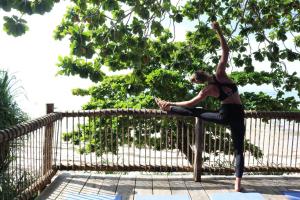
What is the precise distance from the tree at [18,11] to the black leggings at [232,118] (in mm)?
2640

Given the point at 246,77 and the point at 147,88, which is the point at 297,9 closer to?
the point at 246,77

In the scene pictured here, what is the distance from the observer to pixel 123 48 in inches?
326

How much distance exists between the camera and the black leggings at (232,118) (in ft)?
19.5

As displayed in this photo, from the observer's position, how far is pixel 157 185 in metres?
6.69

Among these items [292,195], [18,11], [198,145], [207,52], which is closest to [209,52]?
[207,52]

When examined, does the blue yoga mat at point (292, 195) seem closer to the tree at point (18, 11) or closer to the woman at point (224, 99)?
the woman at point (224, 99)

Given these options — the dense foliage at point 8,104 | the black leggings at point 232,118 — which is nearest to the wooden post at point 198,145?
the black leggings at point 232,118

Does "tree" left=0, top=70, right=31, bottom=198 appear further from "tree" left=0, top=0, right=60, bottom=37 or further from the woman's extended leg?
the woman's extended leg

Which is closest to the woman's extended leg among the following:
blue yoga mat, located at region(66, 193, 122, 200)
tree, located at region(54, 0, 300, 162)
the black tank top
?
the black tank top

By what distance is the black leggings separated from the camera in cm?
594

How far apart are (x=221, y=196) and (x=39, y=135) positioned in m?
2.97

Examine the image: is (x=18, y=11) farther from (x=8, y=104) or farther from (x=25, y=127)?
(x=8, y=104)

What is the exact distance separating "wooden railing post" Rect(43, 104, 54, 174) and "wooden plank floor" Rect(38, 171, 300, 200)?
31 cm

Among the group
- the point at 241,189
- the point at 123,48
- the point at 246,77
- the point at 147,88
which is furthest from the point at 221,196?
the point at 246,77
